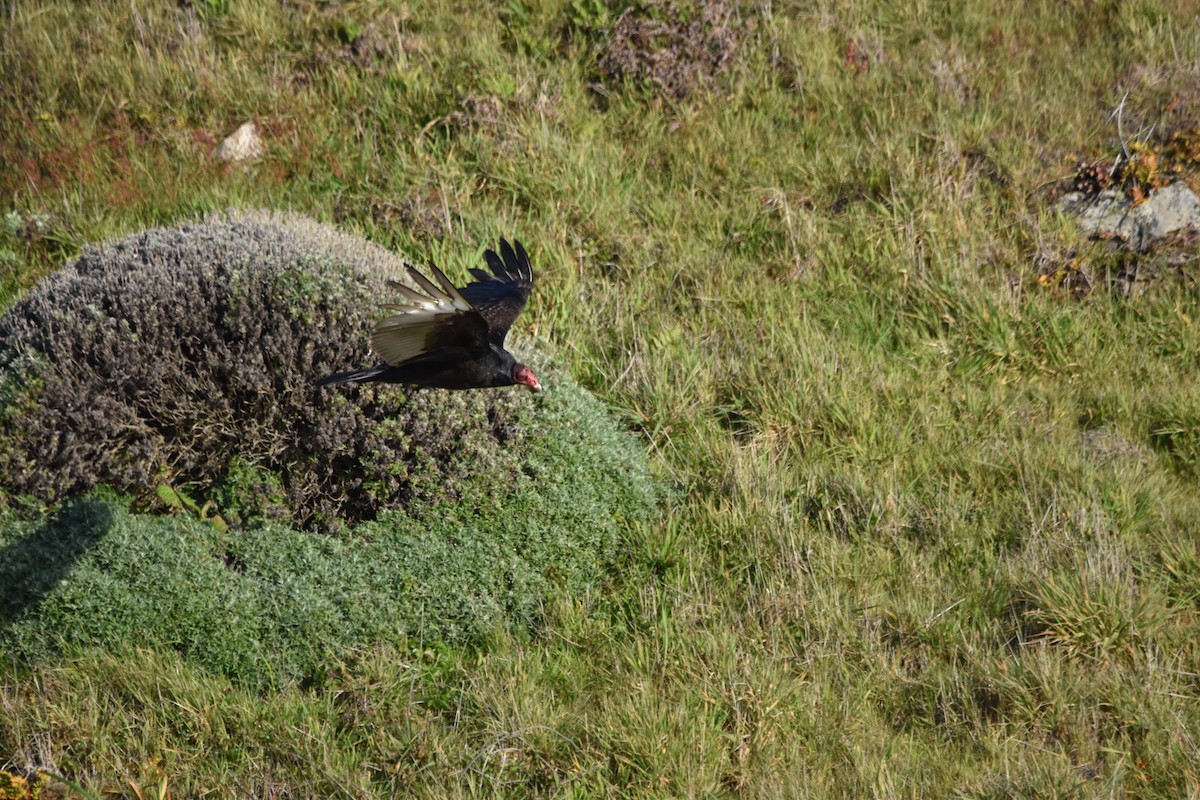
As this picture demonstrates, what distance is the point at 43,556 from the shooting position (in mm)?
4359

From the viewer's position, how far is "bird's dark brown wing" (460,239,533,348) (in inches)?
187

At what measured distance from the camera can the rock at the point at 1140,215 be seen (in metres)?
6.61

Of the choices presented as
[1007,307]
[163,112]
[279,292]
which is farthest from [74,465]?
[1007,307]

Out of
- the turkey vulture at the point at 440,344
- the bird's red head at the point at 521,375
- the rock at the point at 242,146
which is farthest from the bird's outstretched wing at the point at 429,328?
the rock at the point at 242,146

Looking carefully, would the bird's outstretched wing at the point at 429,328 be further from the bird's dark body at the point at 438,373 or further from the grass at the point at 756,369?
the grass at the point at 756,369

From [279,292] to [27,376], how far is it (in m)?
1.16

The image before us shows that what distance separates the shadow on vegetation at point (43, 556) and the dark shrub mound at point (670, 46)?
15.8 ft

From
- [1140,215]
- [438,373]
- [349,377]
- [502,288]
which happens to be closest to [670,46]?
[1140,215]

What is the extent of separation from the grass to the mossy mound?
0.22 metres

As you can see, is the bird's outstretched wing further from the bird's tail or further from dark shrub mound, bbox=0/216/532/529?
dark shrub mound, bbox=0/216/532/529

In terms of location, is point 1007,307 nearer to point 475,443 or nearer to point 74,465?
point 475,443

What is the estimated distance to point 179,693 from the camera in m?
4.05

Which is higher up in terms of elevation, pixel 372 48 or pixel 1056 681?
pixel 372 48

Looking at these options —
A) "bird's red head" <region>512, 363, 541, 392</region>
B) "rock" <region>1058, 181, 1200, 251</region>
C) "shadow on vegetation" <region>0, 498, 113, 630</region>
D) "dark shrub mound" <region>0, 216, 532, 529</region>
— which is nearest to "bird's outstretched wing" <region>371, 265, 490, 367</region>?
"bird's red head" <region>512, 363, 541, 392</region>
